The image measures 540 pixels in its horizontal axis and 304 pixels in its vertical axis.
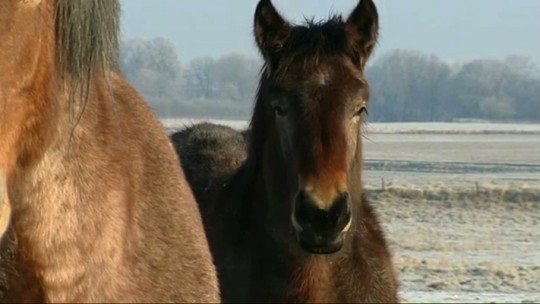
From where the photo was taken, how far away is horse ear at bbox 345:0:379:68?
5699 millimetres

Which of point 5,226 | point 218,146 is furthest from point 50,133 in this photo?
point 218,146

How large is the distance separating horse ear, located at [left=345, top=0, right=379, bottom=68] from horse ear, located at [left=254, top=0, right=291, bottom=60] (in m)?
0.38

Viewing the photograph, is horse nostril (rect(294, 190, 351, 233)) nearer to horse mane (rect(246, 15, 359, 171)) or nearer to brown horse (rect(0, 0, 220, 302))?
horse mane (rect(246, 15, 359, 171))

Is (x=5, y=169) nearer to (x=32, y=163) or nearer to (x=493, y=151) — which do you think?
(x=32, y=163)

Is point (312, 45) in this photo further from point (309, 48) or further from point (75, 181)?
point (75, 181)

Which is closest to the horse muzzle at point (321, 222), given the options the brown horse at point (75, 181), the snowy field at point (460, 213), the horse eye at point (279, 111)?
the horse eye at point (279, 111)

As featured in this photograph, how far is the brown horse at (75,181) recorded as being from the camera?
2270mm

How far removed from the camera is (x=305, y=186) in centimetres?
502

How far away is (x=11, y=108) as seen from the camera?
2205 mm

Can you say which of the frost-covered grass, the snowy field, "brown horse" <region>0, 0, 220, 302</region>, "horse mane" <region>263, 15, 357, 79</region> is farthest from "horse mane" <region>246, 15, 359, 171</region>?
the frost-covered grass

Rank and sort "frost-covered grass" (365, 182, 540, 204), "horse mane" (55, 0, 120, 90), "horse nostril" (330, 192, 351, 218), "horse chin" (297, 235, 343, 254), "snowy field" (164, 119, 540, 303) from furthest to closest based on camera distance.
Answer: "frost-covered grass" (365, 182, 540, 204) → "snowy field" (164, 119, 540, 303) → "horse chin" (297, 235, 343, 254) → "horse nostril" (330, 192, 351, 218) → "horse mane" (55, 0, 120, 90)

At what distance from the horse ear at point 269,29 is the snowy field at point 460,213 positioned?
2.90ft

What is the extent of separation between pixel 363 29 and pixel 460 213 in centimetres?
1293

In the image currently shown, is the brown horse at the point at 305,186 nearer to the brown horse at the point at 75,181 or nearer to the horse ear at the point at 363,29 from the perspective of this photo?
the horse ear at the point at 363,29
